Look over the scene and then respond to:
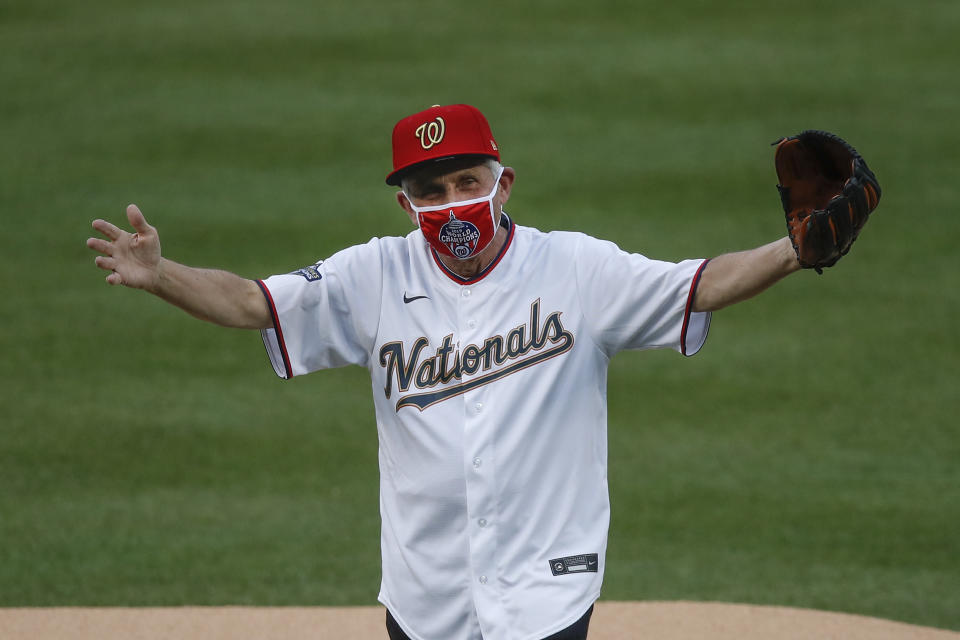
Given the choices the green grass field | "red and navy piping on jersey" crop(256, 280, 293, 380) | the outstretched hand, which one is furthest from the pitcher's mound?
the outstretched hand

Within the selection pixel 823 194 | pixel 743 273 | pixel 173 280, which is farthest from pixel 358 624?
pixel 823 194

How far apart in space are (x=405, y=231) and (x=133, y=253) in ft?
23.7

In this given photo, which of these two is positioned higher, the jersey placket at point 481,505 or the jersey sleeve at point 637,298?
the jersey sleeve at point 637,298

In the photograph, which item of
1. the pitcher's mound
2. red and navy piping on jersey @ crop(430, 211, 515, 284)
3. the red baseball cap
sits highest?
the red baseball cap

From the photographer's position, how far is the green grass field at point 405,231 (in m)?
6.23

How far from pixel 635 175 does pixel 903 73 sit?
387 centimetres

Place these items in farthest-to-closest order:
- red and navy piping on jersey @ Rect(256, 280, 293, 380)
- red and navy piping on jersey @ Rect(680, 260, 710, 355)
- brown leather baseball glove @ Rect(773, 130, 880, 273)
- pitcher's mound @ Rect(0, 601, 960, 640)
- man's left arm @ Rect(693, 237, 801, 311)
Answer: pitcher's mound @ Rect(0, 601, 960, 640) → red and navy piping on jersey @ Rect(256, 280, 293, 380) → red and navy piping on jersey @ Rect(680, 260, 710, 355) → man's left arm @ Rect(693, 237, 801, 311) → brown leather baseball glove @ Rect(773, 130, 880, 273)

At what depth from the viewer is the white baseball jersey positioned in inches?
122

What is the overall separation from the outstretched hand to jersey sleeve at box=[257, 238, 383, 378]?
31cm

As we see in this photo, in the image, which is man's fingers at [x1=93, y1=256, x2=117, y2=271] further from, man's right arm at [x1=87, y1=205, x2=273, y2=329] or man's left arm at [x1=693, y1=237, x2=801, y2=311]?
man's left arm at [x1=693, y1=237, x2=801, y2=311]

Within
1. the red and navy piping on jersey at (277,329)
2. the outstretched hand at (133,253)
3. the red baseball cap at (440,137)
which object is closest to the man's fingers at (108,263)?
the outstretched hand at (133,253)

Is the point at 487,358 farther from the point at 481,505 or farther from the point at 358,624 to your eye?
the point at 358,624

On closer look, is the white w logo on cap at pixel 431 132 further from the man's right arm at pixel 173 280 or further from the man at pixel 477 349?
the man's right arm at pixel 173 280

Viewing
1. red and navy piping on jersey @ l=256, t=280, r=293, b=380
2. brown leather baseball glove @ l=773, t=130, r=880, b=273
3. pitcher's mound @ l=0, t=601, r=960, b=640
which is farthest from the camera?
pitcher's mound @ l=0, t=601, r=960, b=640
